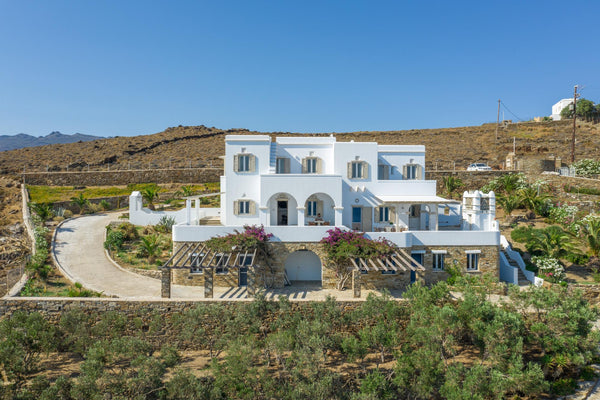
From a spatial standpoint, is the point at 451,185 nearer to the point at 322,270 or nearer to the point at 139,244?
the point at 322,270

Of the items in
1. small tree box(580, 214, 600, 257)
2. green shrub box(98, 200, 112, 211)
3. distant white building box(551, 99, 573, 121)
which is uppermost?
distant white building box(551, 99, 573, 121)

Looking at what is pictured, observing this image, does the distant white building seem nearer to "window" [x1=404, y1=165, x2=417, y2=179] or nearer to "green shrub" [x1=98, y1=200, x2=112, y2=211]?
"window" [x1=404, y1=165, x2=417, y2=179]

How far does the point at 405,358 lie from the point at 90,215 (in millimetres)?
32916

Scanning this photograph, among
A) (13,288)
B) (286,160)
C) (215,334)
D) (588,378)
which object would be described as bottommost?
(588,378)

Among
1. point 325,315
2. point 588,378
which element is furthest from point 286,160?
point 588,378

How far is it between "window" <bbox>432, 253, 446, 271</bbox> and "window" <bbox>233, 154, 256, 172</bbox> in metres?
13.5

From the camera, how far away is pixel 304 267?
23391mm

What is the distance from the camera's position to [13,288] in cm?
1995

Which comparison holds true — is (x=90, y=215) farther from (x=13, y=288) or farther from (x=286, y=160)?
(x=286, y=160)

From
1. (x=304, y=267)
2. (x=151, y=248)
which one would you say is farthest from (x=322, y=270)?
(x=151, y=248)

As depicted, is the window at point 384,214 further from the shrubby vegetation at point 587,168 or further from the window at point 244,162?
the shrubby vegetation at point 587,168

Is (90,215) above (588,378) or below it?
above

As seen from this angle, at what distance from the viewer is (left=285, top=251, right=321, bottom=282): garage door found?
2333 cm

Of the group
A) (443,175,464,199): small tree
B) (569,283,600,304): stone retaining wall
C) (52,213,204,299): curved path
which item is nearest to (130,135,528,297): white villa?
(52,213,204,299): curved path
